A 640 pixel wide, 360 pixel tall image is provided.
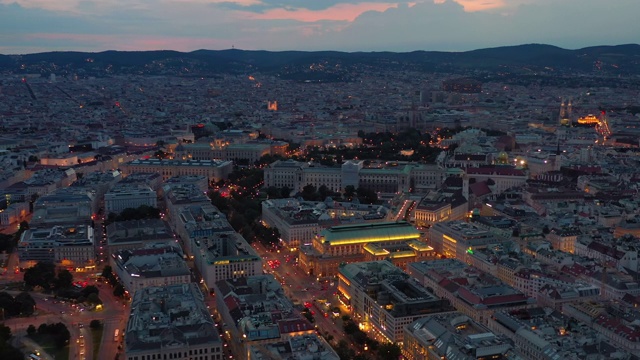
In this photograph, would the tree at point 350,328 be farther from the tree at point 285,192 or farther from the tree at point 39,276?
the tree at point 285,192

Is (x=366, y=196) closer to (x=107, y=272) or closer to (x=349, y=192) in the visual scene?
(x=349, y=192)

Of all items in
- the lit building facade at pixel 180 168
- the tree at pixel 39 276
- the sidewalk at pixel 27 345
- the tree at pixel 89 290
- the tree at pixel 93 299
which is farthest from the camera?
the lit building facade at pixel 180 168

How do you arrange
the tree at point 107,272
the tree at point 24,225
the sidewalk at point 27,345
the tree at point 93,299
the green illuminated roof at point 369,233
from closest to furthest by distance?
1. the sidewalk at point 27,345
2. the tree at point 93,299
3. the tree at point 107,272
4. the green illuminated roof at point 369,233
5. the tree at point 24,225

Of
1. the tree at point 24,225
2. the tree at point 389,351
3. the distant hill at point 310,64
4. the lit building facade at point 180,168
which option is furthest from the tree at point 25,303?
the distant hill at point 310,64

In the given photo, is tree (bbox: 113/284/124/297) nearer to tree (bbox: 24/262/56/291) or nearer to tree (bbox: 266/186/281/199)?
tree (bbox: 24/262/56/291)

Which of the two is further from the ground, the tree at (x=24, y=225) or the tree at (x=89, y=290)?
the tree at (x=89, y=290)

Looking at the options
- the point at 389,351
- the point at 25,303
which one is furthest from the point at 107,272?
the point at 389,351

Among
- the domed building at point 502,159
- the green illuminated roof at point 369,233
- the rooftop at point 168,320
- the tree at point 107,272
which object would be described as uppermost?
the rooftop at point 168,320

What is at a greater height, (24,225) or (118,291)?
(118,291)
